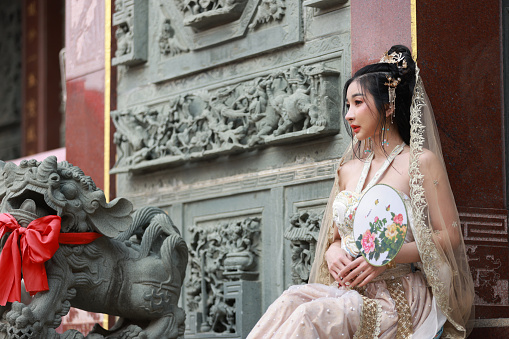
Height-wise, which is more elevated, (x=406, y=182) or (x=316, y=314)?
(x=406, y=182)

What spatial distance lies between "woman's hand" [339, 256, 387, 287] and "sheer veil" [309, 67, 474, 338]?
0.25m

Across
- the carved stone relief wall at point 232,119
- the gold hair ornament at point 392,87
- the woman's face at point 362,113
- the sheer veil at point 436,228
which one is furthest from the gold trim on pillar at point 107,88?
the sheer veil at point 436,228

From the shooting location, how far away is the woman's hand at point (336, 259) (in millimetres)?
5227

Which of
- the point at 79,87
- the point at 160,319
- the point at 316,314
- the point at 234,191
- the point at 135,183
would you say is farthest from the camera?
the point at 79,87

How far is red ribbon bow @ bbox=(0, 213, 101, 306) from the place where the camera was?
556 cm

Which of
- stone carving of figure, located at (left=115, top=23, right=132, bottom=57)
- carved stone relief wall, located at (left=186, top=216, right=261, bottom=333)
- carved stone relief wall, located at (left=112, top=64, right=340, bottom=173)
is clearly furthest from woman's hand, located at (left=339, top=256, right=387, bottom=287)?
stone carving of figure, located at (left=115, top=23, right=132, bottom=57)

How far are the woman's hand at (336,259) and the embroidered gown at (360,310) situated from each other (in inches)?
2.3

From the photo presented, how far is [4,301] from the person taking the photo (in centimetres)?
558

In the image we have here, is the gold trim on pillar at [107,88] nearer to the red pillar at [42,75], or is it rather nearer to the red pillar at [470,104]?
the red pillar at [470,104]

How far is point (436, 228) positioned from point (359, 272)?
1.54 feet

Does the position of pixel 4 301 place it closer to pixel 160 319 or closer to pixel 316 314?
pixel 160 319

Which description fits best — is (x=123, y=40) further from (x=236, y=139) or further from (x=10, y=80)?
(x=10, y=80)

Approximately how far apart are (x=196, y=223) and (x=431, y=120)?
2.94 m

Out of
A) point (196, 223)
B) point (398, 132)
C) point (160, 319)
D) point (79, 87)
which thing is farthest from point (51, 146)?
point (398, 132)
